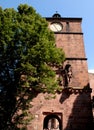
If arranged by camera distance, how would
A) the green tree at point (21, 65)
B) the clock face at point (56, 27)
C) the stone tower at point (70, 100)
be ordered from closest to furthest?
the green tree at point (21, 65), the stone tower at point (70, 100), the clock face at point (56, 27)

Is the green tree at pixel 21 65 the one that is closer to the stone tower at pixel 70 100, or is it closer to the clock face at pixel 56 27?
the stone tower at pixel 70 100

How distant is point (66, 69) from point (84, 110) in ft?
11.4

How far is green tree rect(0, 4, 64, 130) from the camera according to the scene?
14.1 metres

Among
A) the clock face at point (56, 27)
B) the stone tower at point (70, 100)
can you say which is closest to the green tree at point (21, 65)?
the stone tower at point (70, 100)

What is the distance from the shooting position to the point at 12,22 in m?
15.4

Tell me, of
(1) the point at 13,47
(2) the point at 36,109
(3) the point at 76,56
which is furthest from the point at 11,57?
(3) the point at 76,56

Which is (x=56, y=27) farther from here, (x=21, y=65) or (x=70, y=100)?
(x=21, y=65)

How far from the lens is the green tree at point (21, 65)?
46.1ft

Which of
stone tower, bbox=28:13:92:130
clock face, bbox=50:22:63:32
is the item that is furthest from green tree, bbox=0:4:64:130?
clock face, bbox=50:22:63:32

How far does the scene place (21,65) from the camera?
45.2 feet

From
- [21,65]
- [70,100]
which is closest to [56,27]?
[70,100]

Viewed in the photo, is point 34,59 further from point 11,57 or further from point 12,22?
point 12,22

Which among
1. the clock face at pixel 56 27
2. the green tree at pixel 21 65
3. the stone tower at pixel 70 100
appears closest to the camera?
the green tree at pixel 21 65

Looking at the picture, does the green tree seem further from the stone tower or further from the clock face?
the clock face
